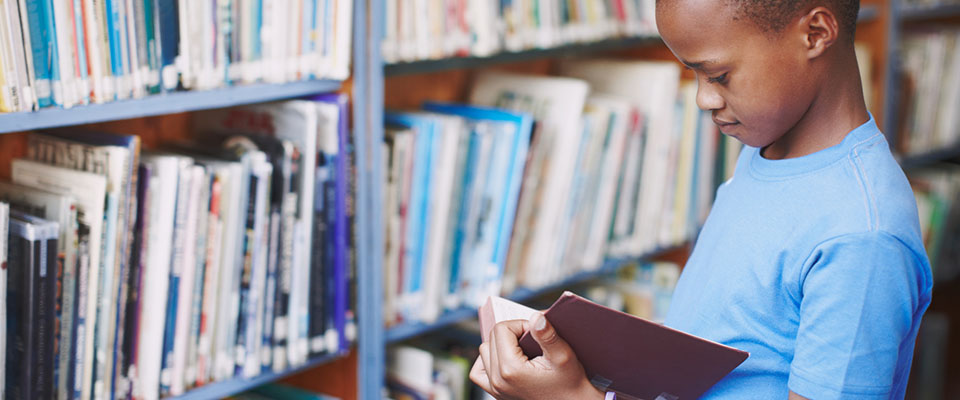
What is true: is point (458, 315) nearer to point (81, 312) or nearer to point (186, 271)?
point (186, 271)

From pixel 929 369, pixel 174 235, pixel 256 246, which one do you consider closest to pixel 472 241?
pixel 256 246

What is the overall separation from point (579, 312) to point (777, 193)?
0.80 feet

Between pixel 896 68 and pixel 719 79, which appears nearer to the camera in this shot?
pixel 719 79

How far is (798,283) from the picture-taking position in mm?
824

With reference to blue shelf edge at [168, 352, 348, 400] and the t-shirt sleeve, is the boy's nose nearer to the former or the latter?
the t-shirt sleeve

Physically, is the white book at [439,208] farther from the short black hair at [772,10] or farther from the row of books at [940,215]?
the row of books at [940,215]

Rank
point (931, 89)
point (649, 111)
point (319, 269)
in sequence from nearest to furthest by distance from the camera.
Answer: point (319, 269) → point (649, 111) → point (931, 89)

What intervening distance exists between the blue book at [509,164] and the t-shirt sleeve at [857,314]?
787 millimetres

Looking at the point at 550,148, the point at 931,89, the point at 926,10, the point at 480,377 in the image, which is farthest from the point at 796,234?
the point at 931,89

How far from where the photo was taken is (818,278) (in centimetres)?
79

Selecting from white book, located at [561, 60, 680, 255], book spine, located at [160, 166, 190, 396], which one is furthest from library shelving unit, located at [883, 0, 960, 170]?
book spine, located at [160, 166, 190, 396]

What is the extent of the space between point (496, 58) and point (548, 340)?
878 mm

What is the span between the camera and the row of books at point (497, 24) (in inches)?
55.6

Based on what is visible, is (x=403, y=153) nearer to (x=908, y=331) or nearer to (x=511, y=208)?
(x=511, y=208)
